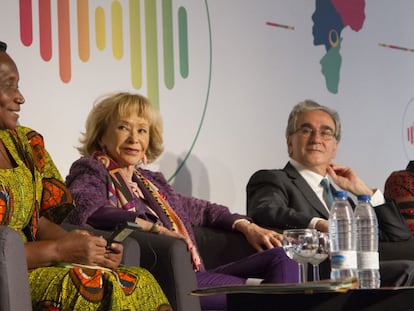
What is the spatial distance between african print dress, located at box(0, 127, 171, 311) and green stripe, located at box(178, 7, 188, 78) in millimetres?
1644

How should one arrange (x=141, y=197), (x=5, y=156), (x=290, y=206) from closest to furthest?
1. (x=5, y=156)
2. (x=141, y=197)
3. (x=290, y=206)

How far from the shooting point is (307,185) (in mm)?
4809

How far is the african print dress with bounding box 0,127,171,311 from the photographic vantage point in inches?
117

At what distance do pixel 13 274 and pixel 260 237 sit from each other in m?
1.76

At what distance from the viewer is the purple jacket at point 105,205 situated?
3.87 metres

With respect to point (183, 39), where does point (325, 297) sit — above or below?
below

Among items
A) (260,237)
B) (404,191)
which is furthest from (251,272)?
(404,191)

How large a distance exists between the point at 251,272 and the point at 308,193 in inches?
29.4

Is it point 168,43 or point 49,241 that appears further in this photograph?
point 168,43

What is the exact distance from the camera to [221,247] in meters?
4.43

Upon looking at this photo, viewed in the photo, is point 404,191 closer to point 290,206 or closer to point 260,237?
point 290,206

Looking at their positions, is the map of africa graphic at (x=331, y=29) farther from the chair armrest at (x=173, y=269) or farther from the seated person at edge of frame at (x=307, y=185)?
the chair armrest at (x=173, y=269)

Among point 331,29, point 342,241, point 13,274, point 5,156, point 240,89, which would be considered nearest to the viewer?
point 13,274

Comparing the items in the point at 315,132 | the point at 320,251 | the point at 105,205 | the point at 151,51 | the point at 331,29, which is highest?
the point at 331,29
